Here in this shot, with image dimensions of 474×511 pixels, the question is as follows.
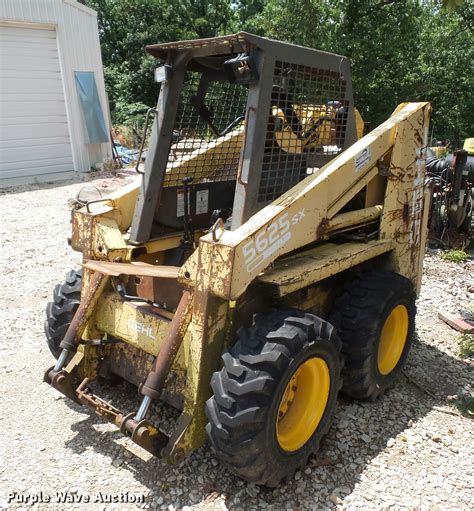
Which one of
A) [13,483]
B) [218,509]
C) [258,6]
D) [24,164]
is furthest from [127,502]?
[258,6]

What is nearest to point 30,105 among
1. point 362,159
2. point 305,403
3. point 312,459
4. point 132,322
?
point 132,322

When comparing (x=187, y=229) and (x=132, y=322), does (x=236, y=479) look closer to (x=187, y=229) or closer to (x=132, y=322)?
(x=132, y=322)

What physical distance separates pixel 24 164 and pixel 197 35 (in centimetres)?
1598

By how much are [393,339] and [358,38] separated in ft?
32.9

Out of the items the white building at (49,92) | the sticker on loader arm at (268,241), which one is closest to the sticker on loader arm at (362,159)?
the sticker on loader arm at (268,241)

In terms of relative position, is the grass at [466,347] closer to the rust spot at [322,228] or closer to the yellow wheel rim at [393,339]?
the yellow wheel rim at [393,339]

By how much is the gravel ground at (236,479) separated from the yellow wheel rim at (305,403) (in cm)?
24

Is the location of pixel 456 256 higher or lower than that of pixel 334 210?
lower

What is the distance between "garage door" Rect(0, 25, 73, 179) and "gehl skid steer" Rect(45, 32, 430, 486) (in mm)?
9506

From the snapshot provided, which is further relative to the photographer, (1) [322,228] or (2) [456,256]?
(2) [456,256]

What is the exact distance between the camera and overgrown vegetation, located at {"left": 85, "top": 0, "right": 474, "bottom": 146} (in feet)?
39.0

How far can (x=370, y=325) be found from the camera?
10.5 ft

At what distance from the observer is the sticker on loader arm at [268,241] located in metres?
2.55

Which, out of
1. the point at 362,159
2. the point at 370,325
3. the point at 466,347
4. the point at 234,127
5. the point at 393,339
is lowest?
the point at 466,347
